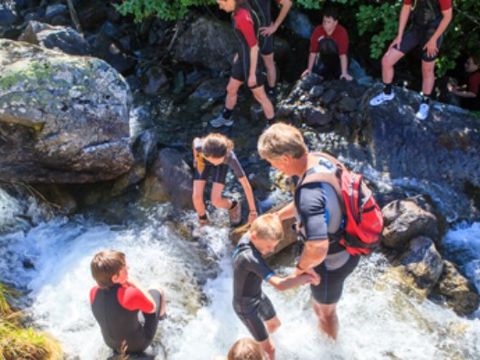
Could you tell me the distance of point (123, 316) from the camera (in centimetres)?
421

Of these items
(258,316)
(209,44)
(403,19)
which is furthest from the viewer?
(209,44)

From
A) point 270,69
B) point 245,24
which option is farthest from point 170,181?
point 270,69

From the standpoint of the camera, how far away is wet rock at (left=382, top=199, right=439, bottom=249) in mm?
6031

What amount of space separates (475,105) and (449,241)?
2855mm

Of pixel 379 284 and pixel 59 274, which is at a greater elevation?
pixel 379 284

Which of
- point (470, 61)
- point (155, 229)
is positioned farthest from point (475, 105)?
point (155, 229)

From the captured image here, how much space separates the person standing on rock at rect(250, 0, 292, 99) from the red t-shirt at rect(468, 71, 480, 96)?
307 cm

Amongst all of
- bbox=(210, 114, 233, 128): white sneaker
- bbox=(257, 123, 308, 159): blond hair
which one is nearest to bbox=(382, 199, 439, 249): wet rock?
bbox=(257, 123, 308, 159): blond hair

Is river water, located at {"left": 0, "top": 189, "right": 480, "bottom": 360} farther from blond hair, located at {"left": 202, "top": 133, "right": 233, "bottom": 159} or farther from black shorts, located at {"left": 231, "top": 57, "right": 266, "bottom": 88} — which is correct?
black shorts, located at {"left": 231, "top": 57, "right": 266, "bottom": 88}

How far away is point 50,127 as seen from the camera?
245 inches

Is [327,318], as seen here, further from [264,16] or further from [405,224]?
[264,16]

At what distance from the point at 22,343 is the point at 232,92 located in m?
4.50

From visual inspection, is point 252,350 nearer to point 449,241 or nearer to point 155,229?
point 155,229

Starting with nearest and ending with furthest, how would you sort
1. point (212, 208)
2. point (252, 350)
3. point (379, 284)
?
point (252, 350)
point (379, 284)
point (212, 208)
